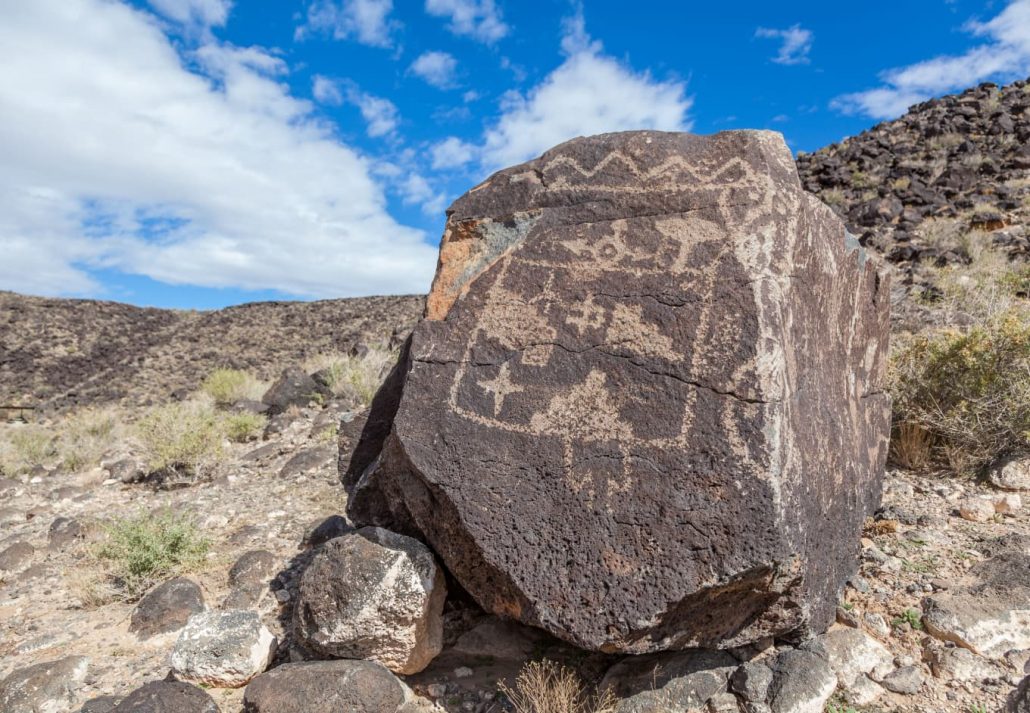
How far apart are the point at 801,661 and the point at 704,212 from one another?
186cm

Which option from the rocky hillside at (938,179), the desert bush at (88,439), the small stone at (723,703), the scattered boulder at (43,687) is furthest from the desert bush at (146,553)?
the rocky hillside at (938,179)

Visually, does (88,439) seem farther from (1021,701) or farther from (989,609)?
(1021,701)

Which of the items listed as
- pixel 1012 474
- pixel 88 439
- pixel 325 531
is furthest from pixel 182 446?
pixel 1012 474

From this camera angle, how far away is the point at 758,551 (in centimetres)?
228

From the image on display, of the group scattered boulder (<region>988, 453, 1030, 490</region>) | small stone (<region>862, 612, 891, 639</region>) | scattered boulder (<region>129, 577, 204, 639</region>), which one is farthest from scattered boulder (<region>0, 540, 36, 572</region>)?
scattered boulder (<region>988, 453, 1030, 490</region>)

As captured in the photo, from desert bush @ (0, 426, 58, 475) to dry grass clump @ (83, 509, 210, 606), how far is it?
16.9 ft

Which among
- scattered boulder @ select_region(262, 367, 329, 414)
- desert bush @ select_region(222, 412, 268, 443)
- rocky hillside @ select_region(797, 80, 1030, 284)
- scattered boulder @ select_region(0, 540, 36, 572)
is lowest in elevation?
scattered boulder @ select_region(0, 540, 36, 572)

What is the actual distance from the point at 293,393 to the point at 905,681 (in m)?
7.82

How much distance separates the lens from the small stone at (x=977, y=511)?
12.5ft

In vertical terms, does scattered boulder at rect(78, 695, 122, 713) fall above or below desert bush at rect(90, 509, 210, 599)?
below

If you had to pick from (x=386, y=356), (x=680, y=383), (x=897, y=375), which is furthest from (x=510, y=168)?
(x=386, y=356)

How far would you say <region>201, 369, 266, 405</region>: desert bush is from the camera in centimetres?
1147

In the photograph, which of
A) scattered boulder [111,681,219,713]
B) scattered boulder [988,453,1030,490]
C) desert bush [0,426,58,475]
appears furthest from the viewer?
desert bush [0,426,58,475]

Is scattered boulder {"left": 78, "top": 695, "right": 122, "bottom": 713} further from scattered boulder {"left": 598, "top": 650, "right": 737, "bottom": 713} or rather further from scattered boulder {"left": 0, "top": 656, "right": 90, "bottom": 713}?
scattered boulder {"left": 598, "top": 650, "right": 737, "bottom": 713}
